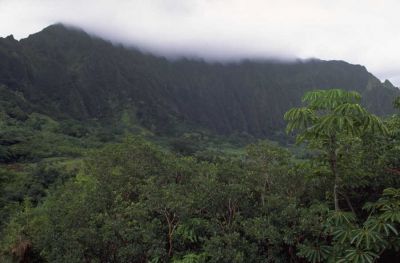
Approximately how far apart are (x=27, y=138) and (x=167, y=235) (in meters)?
107

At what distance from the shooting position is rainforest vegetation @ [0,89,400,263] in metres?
13.9

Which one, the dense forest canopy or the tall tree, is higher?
the tall tree

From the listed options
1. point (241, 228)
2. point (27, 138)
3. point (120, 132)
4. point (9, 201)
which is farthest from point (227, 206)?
point (120, 132)

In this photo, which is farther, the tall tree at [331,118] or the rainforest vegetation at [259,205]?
the rainforest vegetation at [259,205]

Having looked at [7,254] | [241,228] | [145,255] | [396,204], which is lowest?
[7,254]

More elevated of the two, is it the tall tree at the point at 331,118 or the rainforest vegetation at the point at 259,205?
the tall tree at the point at 331,118

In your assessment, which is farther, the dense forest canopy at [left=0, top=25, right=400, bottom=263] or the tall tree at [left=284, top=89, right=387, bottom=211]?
the dense forest canopy at [left=0, top=25, right=400, bottom=263]

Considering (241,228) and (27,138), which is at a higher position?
(241,228)

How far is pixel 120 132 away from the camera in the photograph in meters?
172

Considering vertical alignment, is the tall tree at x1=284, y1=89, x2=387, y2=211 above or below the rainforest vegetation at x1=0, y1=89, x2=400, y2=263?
above

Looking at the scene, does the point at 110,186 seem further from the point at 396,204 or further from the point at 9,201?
the point at 9,201

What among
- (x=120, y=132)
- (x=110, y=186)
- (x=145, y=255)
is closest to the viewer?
(x=145, y=255)

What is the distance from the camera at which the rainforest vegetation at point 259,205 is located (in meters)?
13.9

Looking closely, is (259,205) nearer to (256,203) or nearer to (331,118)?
(256,203)
